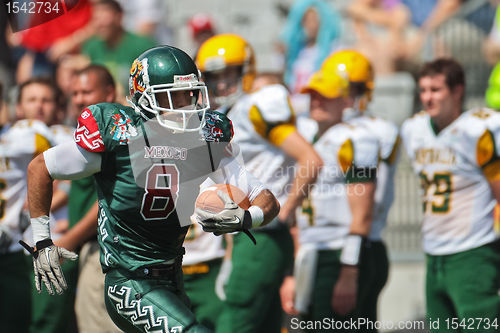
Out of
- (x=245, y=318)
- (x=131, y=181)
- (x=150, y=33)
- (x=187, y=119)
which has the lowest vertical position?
(x=245, y=318)

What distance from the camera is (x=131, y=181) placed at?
4266 millimetres

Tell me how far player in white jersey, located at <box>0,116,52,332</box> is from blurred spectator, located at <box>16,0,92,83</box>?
133 inches

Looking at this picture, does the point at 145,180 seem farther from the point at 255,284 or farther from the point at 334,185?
the point at 334,185

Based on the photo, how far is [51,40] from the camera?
9719 millimetres

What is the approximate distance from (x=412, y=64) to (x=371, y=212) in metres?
4.62

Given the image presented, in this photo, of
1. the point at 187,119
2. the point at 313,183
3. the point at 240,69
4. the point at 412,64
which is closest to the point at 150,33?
the point at 412,64

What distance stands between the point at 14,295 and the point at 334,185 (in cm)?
232

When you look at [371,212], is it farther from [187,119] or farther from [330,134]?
[187,119]

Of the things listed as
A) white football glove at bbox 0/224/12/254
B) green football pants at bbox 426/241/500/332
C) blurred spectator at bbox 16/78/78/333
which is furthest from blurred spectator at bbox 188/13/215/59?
green football pants at bbox 426/241/500/332

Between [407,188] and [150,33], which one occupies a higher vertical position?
[150,33]

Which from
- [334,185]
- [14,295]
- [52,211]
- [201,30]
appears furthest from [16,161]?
[201,30]

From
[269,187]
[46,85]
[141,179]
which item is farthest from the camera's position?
[46,85]

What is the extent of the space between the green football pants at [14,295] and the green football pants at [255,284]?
1.39m

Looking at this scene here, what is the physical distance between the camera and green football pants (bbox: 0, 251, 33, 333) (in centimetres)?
623
